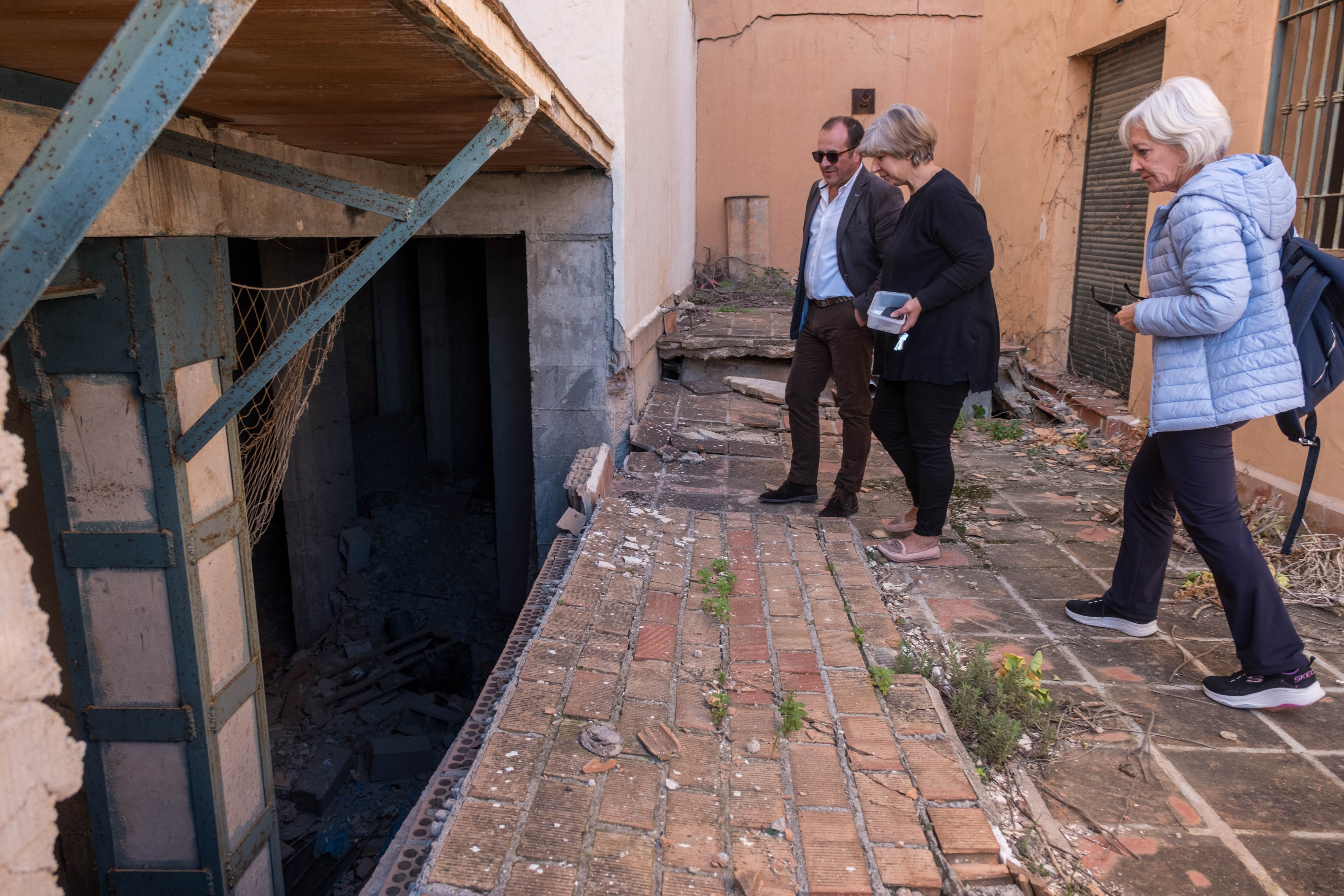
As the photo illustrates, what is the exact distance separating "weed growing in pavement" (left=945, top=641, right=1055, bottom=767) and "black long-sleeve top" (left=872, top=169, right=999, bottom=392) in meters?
1.20

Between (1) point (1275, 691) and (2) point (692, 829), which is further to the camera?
(1) point (1275, 691)

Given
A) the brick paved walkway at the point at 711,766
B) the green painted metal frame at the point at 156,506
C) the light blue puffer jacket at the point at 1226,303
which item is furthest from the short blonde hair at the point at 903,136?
the green painted metal frame at the point at 156,506

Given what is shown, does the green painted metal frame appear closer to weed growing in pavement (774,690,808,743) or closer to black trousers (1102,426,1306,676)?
weed growing in pavement (774,690,808,743)

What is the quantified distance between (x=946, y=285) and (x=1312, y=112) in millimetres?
2381

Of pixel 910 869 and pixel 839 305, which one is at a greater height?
pixel 839 305

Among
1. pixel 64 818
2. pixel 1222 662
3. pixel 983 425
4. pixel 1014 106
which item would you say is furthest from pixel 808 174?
pixel 64 818

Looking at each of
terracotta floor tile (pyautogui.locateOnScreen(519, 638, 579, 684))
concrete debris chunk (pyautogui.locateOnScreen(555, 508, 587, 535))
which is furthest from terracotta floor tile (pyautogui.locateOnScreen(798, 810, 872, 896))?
concrete debris chunk (pyautogui.locateOnScreen(555, 508, 587, 535))

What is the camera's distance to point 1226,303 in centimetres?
247

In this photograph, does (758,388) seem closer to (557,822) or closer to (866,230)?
(866,230)

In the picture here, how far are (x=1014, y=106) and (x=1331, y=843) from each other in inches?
307

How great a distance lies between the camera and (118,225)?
2.56 metres

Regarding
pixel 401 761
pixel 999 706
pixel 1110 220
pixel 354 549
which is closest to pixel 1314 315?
pixel 999 706

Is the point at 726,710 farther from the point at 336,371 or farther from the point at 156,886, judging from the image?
the point at 336,371

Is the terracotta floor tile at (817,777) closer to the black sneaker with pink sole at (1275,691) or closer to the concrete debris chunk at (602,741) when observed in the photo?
the concrete debris chunk at (602,741)
